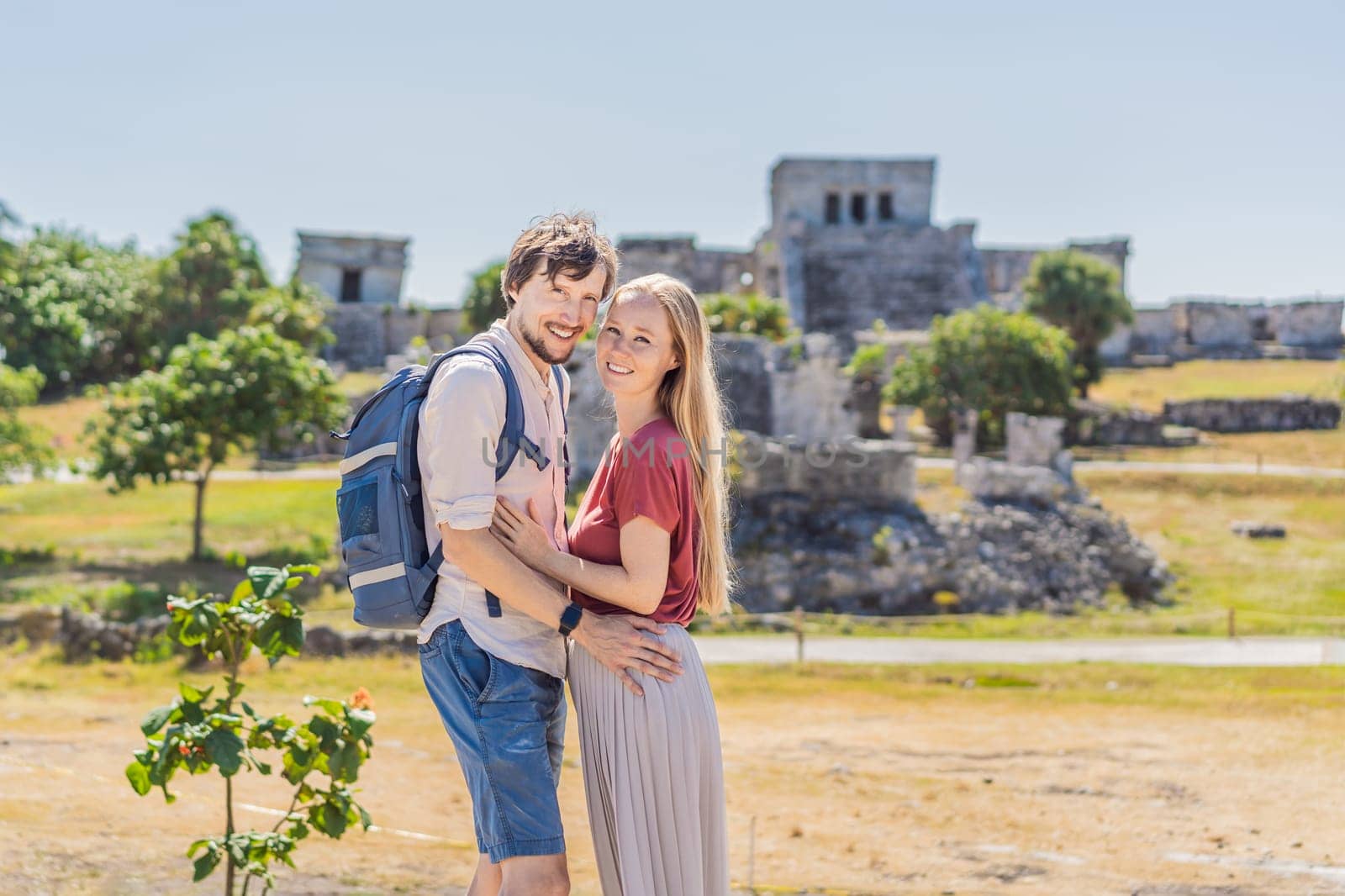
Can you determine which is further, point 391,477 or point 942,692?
point 942,692

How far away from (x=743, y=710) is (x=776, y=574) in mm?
7004

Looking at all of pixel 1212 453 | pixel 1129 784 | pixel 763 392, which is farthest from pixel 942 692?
pixel 1212 453

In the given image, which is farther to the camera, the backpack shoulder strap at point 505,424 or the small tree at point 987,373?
the small tree at point 987,373

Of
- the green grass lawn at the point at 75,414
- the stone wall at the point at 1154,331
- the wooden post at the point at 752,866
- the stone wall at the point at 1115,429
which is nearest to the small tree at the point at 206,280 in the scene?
the green grass lawn at the point at 75,414

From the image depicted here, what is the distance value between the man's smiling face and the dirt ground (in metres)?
2.83

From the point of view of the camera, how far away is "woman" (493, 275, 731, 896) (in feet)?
11.4

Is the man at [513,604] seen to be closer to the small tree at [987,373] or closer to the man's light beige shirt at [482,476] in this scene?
the man's light beige shirt at [482,476]

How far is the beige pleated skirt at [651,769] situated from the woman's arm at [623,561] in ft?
Answer: 0.61

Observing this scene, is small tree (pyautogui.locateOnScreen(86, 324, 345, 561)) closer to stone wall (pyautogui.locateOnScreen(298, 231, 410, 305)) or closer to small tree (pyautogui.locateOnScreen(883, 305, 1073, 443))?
small tree (pyautogui.locateOnScreen(883, 305, 1073, 443))

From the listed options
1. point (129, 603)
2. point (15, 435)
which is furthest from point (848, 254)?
point (129, 603)

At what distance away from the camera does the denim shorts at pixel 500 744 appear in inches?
130

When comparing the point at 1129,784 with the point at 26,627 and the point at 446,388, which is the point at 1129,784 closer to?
the point at 446,388

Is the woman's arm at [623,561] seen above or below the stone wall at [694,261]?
below

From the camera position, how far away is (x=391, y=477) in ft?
11.2
